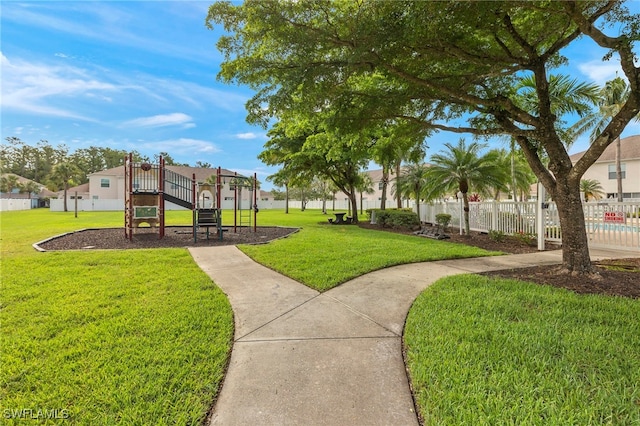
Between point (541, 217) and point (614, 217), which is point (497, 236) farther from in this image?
point (614, 217)

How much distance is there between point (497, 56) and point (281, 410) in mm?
6745

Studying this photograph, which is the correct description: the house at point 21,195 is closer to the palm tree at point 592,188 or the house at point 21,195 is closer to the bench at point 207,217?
the bench at point 207,217

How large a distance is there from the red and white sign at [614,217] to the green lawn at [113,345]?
9.41 metres

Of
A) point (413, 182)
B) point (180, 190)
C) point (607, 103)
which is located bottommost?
point (180, 190)

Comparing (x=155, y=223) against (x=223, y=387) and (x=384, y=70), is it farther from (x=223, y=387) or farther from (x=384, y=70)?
(x=223, y=387)

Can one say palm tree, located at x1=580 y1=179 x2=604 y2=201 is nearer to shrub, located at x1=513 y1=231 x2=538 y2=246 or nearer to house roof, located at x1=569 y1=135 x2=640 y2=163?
house roof, located at x1=569 y1=135 x2=640 y2=163

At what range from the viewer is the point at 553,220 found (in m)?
9.09

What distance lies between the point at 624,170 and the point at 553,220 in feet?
88.9

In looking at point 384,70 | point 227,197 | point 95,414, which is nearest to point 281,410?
point 95,414

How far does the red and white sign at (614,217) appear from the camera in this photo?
24.3ft

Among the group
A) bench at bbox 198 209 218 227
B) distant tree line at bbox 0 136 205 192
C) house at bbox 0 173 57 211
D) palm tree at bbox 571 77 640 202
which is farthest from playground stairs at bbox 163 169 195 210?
distant tree line at bbox 0 136 205 192

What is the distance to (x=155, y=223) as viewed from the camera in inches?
445

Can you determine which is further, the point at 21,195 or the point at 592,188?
the point at 21,195

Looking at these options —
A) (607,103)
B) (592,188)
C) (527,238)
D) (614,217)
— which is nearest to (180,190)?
(527,238)
